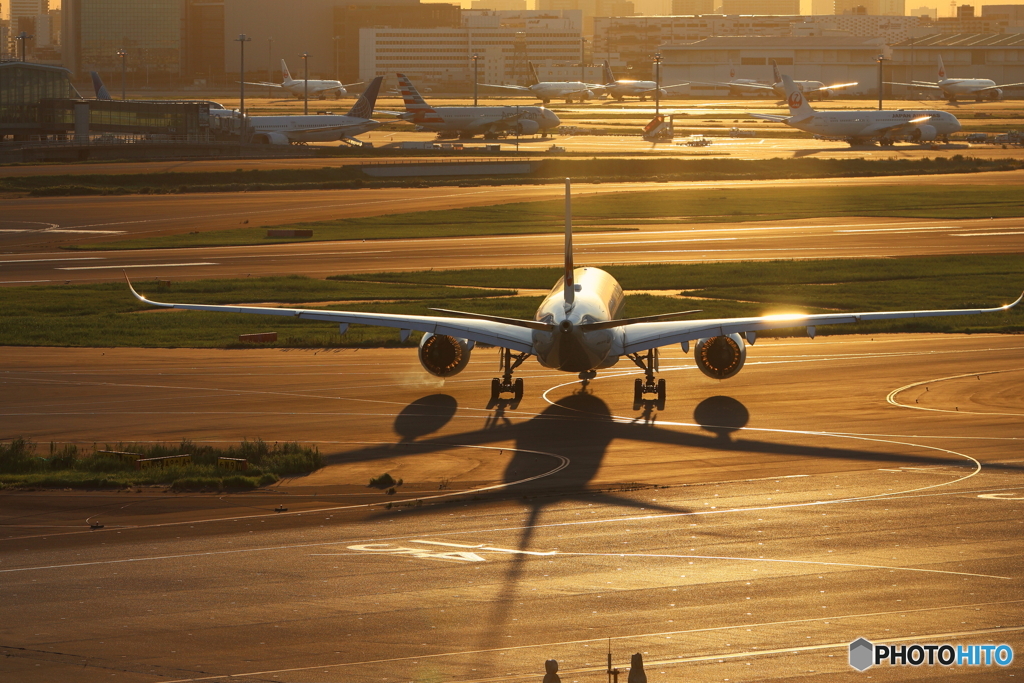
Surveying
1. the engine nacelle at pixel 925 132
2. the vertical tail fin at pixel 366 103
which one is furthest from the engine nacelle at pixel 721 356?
the engine nacelle at pixel 925 132

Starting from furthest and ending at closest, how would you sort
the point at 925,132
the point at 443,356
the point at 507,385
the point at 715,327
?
1. the point at 925,132
2. the point at 443,356
3. the point at 507,385
4. the point at 715,327

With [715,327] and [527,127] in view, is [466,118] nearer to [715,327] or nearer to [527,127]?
[527,127]

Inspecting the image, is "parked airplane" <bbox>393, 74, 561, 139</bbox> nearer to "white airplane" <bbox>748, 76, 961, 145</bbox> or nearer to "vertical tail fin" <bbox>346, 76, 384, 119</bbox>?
"vertical tail fin" <bbox>346, 76, 384, 119</bbox>

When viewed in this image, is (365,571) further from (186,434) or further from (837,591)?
(186,434)

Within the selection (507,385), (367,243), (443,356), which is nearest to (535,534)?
(507,385)

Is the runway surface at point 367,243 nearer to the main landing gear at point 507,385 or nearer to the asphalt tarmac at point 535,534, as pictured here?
the asphalt tarmac at point 535,534

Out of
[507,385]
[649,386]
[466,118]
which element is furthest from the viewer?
[466,118]
